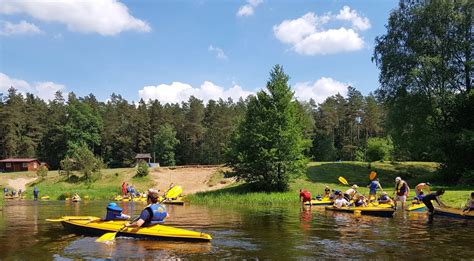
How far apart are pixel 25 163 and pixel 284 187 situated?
196 feet

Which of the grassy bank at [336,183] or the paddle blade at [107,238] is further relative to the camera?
the grassy bank at [336,183]

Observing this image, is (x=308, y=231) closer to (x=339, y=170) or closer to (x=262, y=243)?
(x=262, y=243)

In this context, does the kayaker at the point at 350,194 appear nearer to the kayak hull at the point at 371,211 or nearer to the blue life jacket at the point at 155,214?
the kayak hull at the point at 371,211

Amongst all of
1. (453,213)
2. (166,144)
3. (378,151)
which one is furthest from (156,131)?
(453,213)

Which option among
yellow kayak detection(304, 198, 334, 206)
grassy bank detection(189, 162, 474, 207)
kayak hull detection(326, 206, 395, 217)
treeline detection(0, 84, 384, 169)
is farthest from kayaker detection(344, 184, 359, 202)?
treeline detection(0, 84, 384, 169)

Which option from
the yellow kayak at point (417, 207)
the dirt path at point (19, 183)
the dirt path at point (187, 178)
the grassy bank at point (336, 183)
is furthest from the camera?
the dirt path at point (19, 183)

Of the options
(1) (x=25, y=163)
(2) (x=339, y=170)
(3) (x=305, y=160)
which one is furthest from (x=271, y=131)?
(1) (x=25, y=163)

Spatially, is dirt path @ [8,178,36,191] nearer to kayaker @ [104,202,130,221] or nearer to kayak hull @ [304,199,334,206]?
kayak hull @ [304,199,334,206]

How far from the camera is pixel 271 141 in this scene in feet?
113

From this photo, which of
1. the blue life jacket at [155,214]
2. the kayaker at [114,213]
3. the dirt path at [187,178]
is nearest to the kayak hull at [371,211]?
the blue life jacket at [155,214]

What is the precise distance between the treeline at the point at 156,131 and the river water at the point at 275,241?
70323mm

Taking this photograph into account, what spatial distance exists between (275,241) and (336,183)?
2855 cm

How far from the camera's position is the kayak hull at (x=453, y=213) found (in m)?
20.0

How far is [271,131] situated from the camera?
34625 mm
